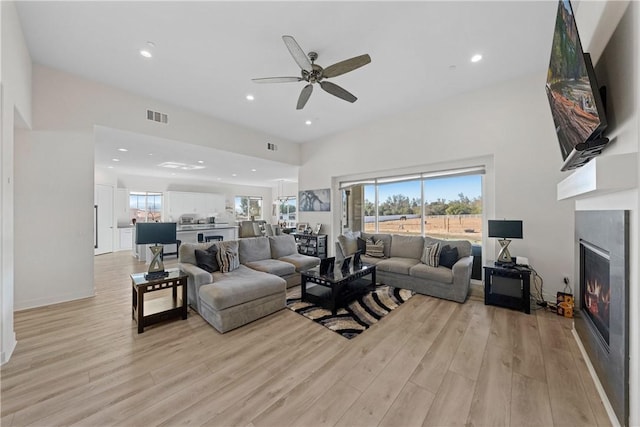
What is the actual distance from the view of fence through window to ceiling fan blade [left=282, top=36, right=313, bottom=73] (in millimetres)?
3485

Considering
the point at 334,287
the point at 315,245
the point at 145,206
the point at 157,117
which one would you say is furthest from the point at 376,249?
the point at 145,206

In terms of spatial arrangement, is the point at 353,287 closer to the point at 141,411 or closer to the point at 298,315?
the point at 298,315

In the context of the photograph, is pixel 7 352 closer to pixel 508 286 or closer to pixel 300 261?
pixel 300 261

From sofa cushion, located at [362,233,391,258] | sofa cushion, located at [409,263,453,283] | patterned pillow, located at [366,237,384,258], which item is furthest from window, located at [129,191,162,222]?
sofa cushion, located at [409,263,453,283]

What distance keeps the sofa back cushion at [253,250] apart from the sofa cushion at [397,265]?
2084mm

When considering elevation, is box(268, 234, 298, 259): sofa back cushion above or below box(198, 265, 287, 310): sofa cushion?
above

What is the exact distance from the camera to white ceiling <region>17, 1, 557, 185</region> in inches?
94.7

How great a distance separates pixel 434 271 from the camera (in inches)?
148

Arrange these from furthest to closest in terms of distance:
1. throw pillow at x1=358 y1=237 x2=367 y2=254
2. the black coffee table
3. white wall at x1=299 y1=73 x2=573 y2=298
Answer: throw pillow at x1=358 y1=237 x2=367 y2=254
white wall at x1=299 y1=73 x2=573 y2=298
the black coffee table

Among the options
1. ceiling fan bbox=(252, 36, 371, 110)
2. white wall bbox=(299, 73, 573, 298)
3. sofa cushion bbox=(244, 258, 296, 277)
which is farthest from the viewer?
sofa cushion bbox=(244, 258, 296, 277)

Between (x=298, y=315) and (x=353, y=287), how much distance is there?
1.07m

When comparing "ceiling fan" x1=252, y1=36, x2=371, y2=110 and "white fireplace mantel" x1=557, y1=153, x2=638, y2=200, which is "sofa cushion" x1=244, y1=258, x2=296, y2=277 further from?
"white fireplace mantel" x1=557, y1=153, x2=638, y2=200

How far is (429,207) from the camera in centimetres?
505

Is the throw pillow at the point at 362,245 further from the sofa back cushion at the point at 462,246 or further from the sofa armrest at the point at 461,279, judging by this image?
the sofa armrest at the point at 461,279
